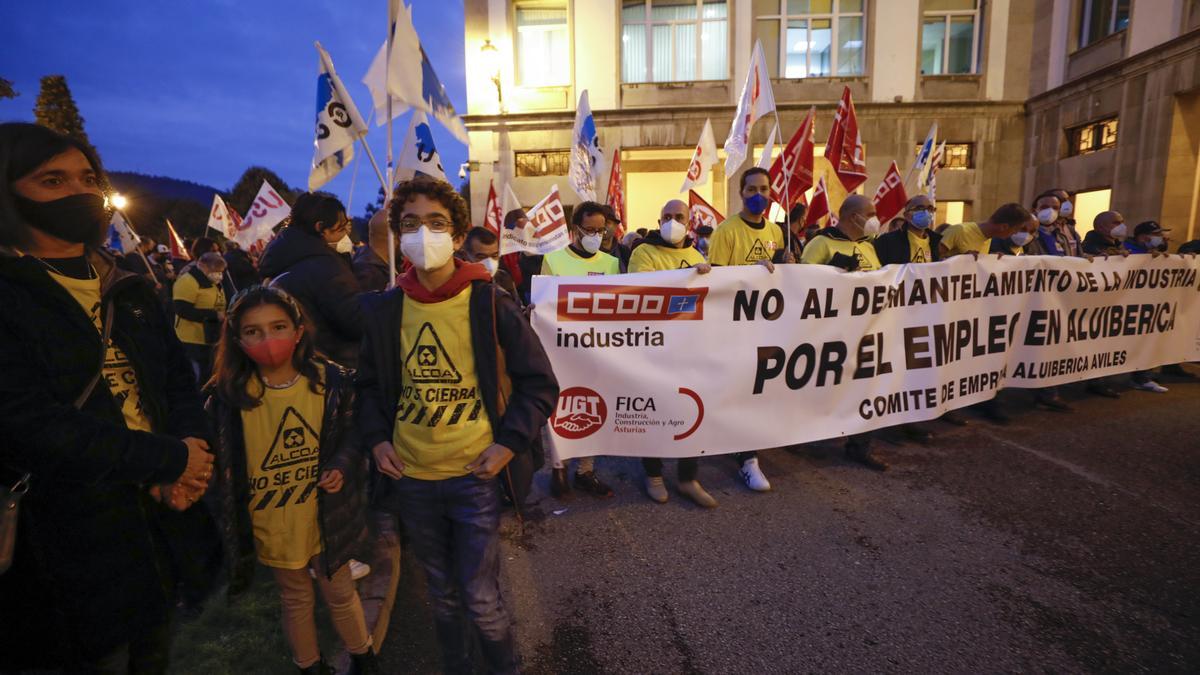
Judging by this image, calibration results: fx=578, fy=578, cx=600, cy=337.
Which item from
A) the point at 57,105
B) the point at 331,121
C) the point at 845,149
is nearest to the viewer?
the point at 331,121

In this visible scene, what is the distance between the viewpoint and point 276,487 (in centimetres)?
231

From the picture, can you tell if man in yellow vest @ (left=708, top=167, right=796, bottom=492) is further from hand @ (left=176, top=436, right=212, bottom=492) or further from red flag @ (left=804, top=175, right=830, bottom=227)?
red flag @ (left=804, top=175, right=830, bottom=227)

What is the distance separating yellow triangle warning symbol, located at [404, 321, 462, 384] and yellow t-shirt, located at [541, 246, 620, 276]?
231 cm

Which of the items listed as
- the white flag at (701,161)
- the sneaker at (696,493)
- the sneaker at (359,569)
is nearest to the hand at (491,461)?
the sneaker at (359,569)

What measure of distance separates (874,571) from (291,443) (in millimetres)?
2986

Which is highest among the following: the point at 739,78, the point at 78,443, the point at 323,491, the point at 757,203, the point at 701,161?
the point at 739,78

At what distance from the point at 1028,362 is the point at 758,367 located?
3.23 metres

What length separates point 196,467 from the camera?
5.98ft

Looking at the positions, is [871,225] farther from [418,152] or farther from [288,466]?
[288,466]

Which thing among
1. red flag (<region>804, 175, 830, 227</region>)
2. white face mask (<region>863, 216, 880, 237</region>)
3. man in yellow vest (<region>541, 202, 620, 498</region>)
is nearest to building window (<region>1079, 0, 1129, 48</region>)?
red flag (<region>804, 175, 830, 227</region>)

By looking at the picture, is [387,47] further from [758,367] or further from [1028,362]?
[1028,362]

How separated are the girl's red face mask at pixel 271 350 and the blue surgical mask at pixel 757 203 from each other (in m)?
3.48

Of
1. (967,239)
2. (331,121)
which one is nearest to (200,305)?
(331,121)

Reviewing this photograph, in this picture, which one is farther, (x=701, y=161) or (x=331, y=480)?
(x=701, y=161)
